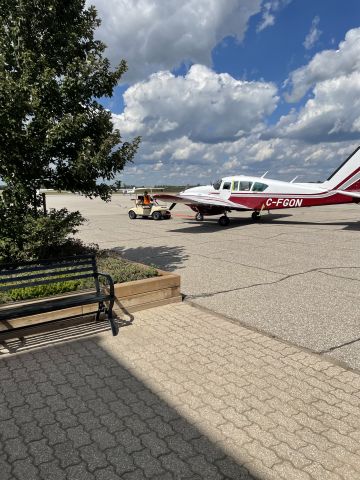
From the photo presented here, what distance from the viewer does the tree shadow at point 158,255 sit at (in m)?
10.1

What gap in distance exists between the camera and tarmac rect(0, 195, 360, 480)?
2.83 metres

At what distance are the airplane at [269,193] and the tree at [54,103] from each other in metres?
11.3

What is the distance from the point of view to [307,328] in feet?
18.0

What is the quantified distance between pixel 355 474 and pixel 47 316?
4280mm

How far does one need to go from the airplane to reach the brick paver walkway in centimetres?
1464

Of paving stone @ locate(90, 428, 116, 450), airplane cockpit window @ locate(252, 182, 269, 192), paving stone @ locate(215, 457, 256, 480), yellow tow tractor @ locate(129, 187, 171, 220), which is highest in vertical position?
airplane cockpit window @ locate(252, 182, 269, 192)

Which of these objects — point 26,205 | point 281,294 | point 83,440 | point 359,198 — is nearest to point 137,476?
point 83,440

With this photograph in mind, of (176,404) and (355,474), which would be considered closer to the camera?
(355,474)

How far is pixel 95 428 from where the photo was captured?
3.25m

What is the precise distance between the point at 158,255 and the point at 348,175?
454 inches

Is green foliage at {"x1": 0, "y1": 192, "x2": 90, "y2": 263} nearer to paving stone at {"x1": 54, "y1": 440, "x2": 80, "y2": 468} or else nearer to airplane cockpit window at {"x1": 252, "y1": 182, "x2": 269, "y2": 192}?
paving stone at {"x1": 54, "y1": 440, "x2": 80, "y2": 468}

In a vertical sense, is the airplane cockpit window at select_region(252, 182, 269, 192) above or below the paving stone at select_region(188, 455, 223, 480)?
above

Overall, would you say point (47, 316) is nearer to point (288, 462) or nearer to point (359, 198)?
point (288, 462)

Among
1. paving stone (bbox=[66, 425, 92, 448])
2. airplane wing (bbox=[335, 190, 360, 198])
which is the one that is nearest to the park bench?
paving stone (bbox=[66, 425, 92, 448])
